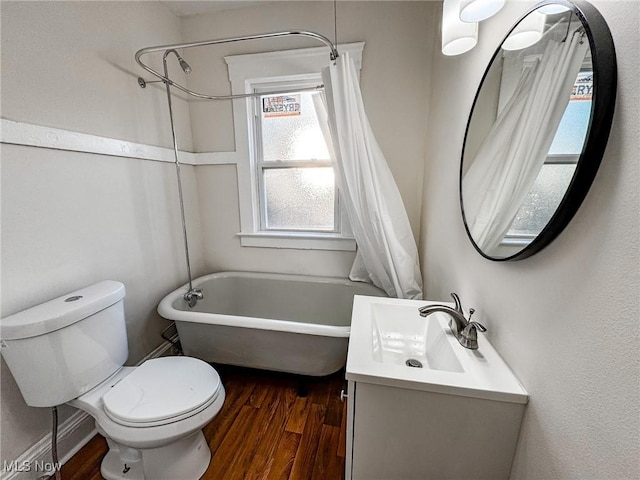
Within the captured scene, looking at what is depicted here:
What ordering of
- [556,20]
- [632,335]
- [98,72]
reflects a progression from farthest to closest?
[98,72] → [556,20] → [632,335]

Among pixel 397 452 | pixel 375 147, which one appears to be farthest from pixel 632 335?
pixel 375 147

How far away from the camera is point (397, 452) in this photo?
80 cm

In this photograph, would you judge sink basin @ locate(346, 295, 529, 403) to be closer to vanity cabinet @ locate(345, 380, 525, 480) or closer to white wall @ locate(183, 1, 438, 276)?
vanity cabinet @ locate(345, 380, 525, 480)

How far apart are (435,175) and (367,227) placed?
510 mm

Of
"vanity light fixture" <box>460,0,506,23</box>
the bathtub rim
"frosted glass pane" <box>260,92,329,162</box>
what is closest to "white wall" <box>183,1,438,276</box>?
"frosted glass pane" <box>260,92,329,162</box>

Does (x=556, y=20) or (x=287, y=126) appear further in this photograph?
(x=287, y=126)

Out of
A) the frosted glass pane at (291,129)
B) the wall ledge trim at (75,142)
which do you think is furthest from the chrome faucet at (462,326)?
the wall ledge trim at (75,142)

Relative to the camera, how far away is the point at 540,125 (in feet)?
2.15

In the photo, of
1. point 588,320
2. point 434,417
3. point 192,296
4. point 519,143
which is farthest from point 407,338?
point 192,296

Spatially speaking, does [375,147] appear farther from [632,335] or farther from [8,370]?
[8,370]

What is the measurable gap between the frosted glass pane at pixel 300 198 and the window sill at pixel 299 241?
10cm

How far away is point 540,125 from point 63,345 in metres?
1.74

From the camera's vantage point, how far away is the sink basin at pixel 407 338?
3.23 feet

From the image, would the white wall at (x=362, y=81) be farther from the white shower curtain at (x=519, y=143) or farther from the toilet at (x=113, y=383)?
the toilet at (x=113, y=383)
